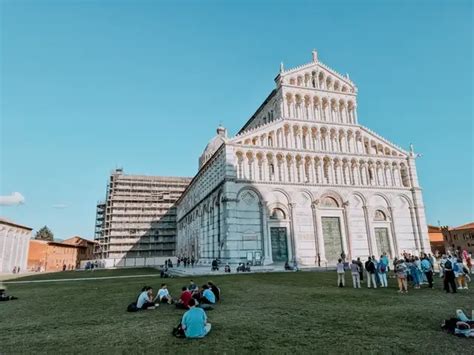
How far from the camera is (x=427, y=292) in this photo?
44.0ft

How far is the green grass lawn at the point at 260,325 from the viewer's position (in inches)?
257

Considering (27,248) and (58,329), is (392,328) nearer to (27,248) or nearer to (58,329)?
(58,329)

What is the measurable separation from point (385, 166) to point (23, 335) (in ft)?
119

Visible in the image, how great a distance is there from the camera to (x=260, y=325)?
8.09 m

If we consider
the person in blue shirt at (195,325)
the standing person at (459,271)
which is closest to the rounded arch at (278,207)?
the standing person at (459,271)

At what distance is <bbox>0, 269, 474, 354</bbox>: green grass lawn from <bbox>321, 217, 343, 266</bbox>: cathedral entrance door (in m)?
18.0

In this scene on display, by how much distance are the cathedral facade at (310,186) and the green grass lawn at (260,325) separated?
16.2 metres

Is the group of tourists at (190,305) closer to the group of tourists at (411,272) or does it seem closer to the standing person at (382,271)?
the group of tourists at (411,272)

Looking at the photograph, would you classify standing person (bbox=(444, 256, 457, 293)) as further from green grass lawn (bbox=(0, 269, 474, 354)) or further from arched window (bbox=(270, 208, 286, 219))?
arched window (bbox=(270, 208, 286, 219))

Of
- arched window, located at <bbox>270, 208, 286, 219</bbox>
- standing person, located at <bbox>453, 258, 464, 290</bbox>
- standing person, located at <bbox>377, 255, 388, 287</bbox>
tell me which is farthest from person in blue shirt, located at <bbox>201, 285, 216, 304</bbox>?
arched window, located at <bbox>270, 208, 286, 219</bbox>

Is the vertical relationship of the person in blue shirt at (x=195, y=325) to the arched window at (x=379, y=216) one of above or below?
below

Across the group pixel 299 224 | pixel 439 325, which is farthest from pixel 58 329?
pixel 299 224

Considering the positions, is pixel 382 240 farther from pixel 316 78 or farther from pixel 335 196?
pixel 316 78

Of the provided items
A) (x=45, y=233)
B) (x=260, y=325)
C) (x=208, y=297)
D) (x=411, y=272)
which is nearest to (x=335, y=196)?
(x=411, y=272)
